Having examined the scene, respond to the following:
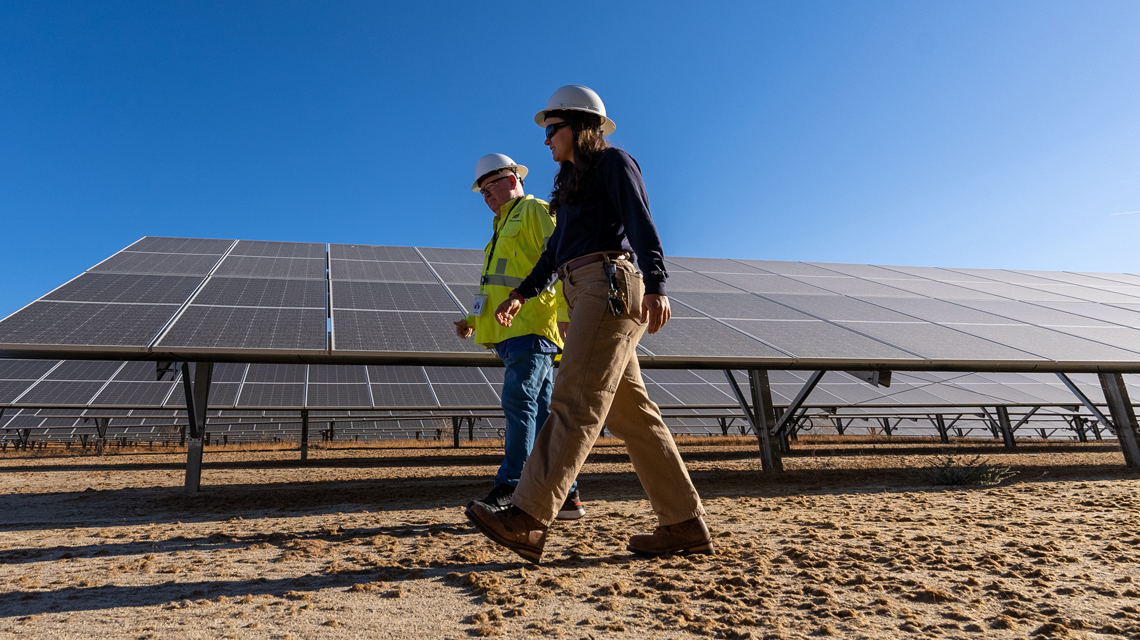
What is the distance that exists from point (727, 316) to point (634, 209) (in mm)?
3804

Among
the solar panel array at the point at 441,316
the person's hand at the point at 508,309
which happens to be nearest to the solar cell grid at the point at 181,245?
the solar panel array at the point at 441,316

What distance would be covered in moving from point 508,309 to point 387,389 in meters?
8.98

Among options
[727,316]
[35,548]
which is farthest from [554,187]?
[727,316]

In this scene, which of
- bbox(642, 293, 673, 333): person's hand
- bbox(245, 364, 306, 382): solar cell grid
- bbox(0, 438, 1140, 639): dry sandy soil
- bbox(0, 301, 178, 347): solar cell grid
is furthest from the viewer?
bbox(245, 364, 306, 382): solar cell grid

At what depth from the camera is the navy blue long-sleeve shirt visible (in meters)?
2.10

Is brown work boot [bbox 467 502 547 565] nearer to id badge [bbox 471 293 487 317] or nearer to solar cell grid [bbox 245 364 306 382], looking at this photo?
id badge [bbox 471 293 487 317]

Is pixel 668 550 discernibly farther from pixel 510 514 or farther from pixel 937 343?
pixel 937 343

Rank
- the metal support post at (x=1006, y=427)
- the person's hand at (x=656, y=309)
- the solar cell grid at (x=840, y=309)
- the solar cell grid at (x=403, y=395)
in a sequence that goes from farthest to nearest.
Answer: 1. the metal support post at (x=1006, y=427)
2. the solar cell grid at (x=403, y=395)
3. the solar cell grid at (x=840, y=309)
4. the person's hand at (x=656, y=309)

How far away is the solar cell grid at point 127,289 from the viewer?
15.5 ft

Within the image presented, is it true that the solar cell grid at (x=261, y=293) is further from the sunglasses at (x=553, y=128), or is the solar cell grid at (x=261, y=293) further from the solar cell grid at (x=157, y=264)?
the sunglasses at (x=553, y=128)

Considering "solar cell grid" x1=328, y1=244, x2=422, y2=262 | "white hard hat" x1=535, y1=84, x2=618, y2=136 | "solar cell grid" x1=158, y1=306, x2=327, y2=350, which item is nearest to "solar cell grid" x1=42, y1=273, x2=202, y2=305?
"solar cell grid" x1=158, y1=306, x2=327, y2=350

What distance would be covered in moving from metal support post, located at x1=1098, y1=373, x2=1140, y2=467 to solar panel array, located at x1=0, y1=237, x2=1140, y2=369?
14.2 inches

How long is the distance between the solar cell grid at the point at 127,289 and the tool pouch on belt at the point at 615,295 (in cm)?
422

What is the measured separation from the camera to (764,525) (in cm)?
290
